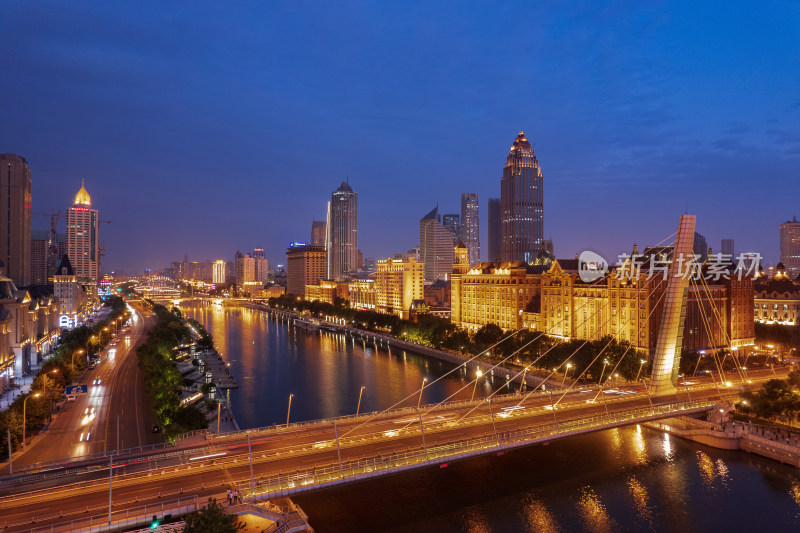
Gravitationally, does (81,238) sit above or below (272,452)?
above

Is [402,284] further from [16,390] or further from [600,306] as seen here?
[16,390]

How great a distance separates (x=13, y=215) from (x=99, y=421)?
218 ft

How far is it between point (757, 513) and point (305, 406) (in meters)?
24.3

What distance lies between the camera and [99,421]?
90.5ft

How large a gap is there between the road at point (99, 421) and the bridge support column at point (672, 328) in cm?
2603

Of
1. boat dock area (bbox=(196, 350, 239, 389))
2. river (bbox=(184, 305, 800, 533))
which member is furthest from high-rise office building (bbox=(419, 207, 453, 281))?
river (bbox=(184, 305, 800, 533))

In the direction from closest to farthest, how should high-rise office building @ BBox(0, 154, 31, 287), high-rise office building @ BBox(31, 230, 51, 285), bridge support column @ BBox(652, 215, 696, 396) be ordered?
bridge support column @ BBox(652, 215, 696, 396) → high-rise office building @ BBox(0, 154, 31, 287) → high-rise office building @ BBox(31, 230, 51, 285)

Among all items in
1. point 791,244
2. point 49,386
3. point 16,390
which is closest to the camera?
point 49,386

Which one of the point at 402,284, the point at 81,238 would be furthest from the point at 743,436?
the point at 81,238

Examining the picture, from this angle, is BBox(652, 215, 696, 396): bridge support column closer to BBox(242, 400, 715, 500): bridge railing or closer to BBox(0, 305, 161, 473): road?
BBox(242, 400, 715, 500): bridge railing

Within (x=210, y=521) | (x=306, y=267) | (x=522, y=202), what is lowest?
(x=210, y=521)

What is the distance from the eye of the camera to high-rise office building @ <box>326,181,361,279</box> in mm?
176625

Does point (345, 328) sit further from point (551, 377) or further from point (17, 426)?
point (17, 426)

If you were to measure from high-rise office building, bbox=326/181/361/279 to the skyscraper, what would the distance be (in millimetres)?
54046
